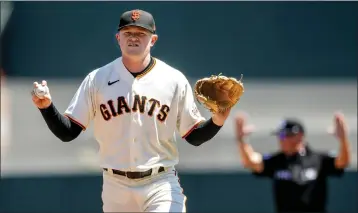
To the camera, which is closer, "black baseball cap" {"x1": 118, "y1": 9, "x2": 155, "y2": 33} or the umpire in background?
"black baseball cap" {"x1": 118, "y1": 9, "x2": 155, "y2": 33}

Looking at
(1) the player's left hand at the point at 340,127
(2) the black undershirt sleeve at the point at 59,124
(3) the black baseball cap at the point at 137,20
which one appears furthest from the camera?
(1) the player's left hand at the point at 340,127

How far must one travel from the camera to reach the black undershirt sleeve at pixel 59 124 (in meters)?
4.62

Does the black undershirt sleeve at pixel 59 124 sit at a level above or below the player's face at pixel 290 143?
above

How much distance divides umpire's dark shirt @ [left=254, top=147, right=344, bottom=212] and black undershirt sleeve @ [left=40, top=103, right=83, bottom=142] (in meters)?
3.40

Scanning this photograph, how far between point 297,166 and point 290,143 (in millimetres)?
233

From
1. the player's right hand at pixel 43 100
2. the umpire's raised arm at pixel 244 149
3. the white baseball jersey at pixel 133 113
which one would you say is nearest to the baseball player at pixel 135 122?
the white baseball jersey at pixel 133 113

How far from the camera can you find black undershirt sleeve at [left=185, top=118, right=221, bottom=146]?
15.7 feet

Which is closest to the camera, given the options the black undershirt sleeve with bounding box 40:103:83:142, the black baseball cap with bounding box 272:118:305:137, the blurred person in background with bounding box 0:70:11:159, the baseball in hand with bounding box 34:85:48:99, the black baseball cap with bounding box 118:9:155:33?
the baseball in hand with bounding box 34:85:48:99

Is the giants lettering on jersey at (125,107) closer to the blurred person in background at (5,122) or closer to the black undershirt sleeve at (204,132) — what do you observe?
the black undershirt sleeve at (204,132)

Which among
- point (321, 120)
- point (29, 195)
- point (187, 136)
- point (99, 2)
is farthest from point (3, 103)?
point (187, 136)

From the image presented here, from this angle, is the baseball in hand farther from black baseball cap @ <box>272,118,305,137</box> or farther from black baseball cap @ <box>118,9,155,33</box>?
black baseball cap @ <box>272,118,305,137</box>

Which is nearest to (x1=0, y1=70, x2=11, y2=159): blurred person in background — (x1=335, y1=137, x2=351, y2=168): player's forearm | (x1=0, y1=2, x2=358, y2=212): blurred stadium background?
(x1=0, y1=2, x2=358, y2=212): blurred stadium background

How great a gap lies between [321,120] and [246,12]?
1.98m

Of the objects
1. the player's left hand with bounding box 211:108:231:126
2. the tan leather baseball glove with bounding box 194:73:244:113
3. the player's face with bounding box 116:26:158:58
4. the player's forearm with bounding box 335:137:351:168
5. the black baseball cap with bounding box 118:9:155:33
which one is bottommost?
the player's forearm with bounding box 335:137:351:168
